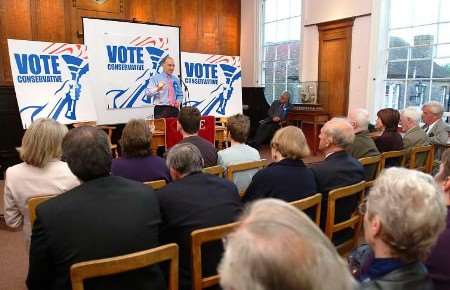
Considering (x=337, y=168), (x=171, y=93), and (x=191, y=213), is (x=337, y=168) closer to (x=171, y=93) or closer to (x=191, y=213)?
(x=191, y=213)

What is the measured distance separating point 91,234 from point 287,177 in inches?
46.4

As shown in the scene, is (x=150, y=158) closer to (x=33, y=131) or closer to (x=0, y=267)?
(x=33, y=131)

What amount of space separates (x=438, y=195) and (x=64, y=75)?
5333 mm

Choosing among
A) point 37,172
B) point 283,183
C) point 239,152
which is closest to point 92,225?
point 37,172

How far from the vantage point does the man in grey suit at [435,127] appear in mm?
3990

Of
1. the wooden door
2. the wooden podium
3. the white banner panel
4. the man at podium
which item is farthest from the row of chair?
the wooden door

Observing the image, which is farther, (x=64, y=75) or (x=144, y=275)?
(x=64, y=75)

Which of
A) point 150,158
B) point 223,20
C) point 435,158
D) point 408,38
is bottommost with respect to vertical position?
point 435,158

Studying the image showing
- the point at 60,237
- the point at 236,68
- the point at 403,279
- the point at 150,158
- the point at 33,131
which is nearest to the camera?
the point at 403,279

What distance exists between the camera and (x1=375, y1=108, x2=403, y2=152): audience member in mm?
3547

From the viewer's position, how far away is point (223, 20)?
925 centimetres

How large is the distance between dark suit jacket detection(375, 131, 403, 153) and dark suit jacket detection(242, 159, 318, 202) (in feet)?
5.41

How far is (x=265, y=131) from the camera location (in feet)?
25.6

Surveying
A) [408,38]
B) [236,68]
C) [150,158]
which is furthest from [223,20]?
[150,158]
